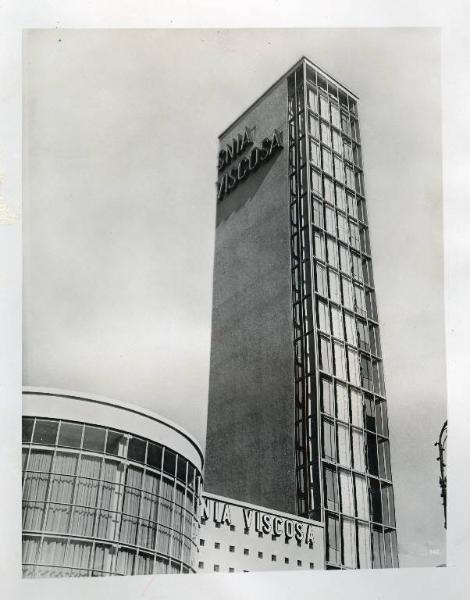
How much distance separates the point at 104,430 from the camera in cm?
854

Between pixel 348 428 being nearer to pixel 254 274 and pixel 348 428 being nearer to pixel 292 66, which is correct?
pixel 254 274

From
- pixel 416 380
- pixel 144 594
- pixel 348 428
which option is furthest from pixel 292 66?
pixel 144 594

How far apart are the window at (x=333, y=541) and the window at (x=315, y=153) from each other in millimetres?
6034

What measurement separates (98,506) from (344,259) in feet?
18.2

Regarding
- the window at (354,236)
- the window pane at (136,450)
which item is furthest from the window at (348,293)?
the window pane at (136,450)

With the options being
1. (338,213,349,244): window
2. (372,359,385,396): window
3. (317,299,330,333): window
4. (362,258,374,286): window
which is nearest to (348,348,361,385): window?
(372,359,385,396): window

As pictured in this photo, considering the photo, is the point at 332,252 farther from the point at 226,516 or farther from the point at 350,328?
the point at 226,516

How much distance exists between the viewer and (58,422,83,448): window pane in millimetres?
8320

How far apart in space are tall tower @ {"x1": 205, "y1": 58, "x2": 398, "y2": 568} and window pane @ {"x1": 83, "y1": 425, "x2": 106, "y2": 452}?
1789mm

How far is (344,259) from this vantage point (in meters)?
11.6

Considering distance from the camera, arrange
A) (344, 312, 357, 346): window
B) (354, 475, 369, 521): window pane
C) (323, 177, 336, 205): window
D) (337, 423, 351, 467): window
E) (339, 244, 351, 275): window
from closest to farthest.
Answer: (354, 475, 369, 521): window pane
(337, 423, 351, 467): window
(344, 312, 357, 346): window
(339, 244, 351, 275): window
(323, 177, 336, 205): window

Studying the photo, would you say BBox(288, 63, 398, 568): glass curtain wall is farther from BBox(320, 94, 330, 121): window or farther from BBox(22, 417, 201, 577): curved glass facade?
BBox(22, 417, 201, 577): curved glass facade

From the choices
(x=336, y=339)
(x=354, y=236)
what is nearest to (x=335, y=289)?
(x=336, y=339)

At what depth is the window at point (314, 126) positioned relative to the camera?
12438mm
